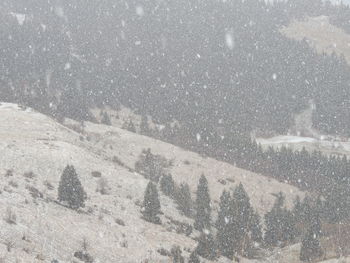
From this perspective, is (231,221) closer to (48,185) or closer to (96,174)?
(96,174)

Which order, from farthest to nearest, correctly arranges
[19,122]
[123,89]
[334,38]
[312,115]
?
[334,38], [312,115], [123,89], [19,122]

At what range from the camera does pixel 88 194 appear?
35.1m

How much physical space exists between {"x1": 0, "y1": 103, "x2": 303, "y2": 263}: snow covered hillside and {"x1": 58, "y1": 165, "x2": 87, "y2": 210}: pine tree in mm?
676

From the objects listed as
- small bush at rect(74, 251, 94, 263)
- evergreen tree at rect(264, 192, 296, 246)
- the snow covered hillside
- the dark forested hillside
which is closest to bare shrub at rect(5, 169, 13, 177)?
the snow covered hillside

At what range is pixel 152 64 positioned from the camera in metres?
130

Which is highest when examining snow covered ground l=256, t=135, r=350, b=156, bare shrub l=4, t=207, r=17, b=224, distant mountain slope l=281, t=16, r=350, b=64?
bare shrub l=4, t=207, r=17, b=224

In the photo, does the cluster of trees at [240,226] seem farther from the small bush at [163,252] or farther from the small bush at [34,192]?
the small bush at [34,192]

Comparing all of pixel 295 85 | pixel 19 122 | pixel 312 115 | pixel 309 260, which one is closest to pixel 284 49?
pixel 295 85

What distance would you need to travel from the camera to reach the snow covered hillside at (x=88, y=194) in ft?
76.4

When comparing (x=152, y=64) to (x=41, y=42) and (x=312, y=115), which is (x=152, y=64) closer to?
(x=41, y=42)

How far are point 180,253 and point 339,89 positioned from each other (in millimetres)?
114109

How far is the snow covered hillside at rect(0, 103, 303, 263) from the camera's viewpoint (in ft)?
76.4

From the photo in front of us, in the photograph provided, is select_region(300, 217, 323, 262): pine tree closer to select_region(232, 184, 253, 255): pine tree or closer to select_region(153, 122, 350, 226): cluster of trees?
select_region(232, 184, 253, 255): pine tree

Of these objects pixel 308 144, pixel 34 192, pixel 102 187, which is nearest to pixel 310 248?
pixel 102 187
